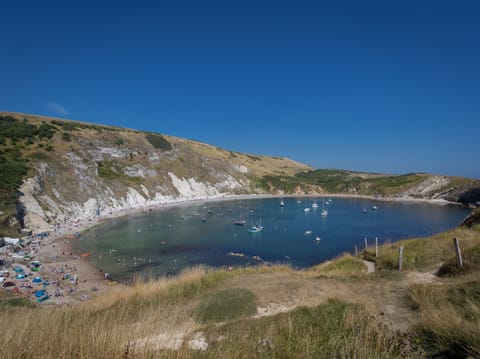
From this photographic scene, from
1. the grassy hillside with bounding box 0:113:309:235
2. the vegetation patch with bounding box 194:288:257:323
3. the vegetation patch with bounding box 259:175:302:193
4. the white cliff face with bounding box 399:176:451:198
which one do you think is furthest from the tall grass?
the vegetation patch with bounding box 259:175:302:193

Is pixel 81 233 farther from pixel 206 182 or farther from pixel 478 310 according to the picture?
pixel 206 182

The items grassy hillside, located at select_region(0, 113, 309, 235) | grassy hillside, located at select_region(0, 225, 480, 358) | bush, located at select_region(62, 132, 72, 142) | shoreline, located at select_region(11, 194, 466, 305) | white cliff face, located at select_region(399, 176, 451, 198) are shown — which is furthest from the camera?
white cliff face, located at select_region(399, 176, 451, 198)

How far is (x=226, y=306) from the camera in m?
8.73

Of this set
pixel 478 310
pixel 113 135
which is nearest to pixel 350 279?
pixel 478 310

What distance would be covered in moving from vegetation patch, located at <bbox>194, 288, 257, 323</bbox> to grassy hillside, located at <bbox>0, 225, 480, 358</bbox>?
0.13 ft

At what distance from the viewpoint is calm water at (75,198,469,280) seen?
37.2 meters

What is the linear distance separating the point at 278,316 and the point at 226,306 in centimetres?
271

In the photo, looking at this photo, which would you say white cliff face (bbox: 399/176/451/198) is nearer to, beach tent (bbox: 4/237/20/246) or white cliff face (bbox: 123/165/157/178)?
white cliff face (bbox: 123/165/157/178)

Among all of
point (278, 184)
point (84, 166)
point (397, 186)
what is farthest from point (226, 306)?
point (397, 186)

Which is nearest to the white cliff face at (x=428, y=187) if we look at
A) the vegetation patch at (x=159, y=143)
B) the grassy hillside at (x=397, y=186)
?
the grassy hillside at (x=397, y=186)

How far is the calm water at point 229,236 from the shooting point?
37.2 m

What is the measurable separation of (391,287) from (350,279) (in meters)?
1.65

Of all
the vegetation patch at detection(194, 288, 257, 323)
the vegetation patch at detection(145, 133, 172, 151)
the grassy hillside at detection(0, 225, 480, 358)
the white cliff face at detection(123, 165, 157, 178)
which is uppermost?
the vegetation patch at detection(145, 133, 172, 151)

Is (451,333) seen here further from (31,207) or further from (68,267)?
(31,207)
